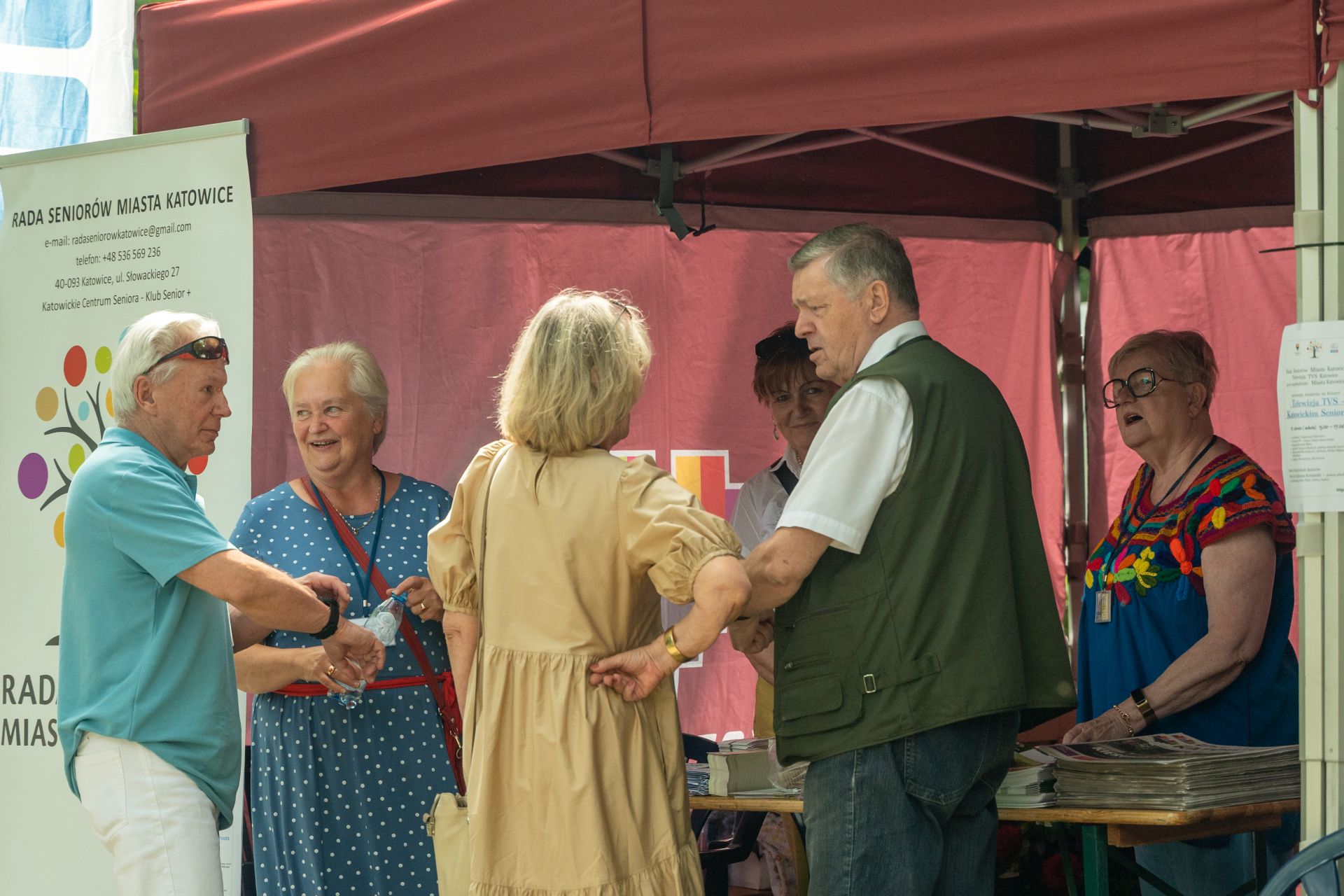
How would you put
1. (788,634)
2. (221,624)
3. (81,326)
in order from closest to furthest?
1. (788,634)
2. (221,624)
3. (81,326)

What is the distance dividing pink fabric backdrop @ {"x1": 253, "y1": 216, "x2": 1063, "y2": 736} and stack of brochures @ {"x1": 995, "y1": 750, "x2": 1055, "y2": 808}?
2.46 m

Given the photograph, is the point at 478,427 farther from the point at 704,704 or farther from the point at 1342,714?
the point at 1342,714

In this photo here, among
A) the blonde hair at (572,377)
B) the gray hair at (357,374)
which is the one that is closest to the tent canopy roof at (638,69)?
the gray hair at (357,374)

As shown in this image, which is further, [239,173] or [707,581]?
[239,173]

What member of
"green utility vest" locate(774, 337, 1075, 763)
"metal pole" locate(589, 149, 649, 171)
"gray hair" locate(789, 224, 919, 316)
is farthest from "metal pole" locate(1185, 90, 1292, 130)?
"metal pole" locate(589, 149, 649, 171)

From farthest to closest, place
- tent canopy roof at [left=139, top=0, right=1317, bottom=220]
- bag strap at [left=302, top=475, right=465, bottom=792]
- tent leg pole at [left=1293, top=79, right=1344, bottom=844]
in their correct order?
1. bag strap at [left=302, top=475, right=465, bottom=792]
2. tent canopy roof at [left=139, top=0, right=1317, bottom=220]
3. tent leg pole at [left=1293, top=79, right=1344, bottom=844]

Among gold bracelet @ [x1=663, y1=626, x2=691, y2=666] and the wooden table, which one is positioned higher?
gold bracelet @ [x1=663, y1=626, x2=691, y2=666]

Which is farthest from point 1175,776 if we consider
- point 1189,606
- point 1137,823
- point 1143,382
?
point 1143,382

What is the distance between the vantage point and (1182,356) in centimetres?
380

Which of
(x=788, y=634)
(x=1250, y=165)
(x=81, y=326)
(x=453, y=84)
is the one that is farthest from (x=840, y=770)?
(x=1250, y=165)

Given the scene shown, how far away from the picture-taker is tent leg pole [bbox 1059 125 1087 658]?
560 cm

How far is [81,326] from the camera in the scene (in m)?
3.81

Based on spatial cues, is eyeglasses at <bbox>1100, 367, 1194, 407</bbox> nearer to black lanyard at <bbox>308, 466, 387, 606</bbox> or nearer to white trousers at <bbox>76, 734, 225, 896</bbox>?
black lanyard at <bbox>308, 466, 387, 606</bbox>

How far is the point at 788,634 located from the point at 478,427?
2.65m
